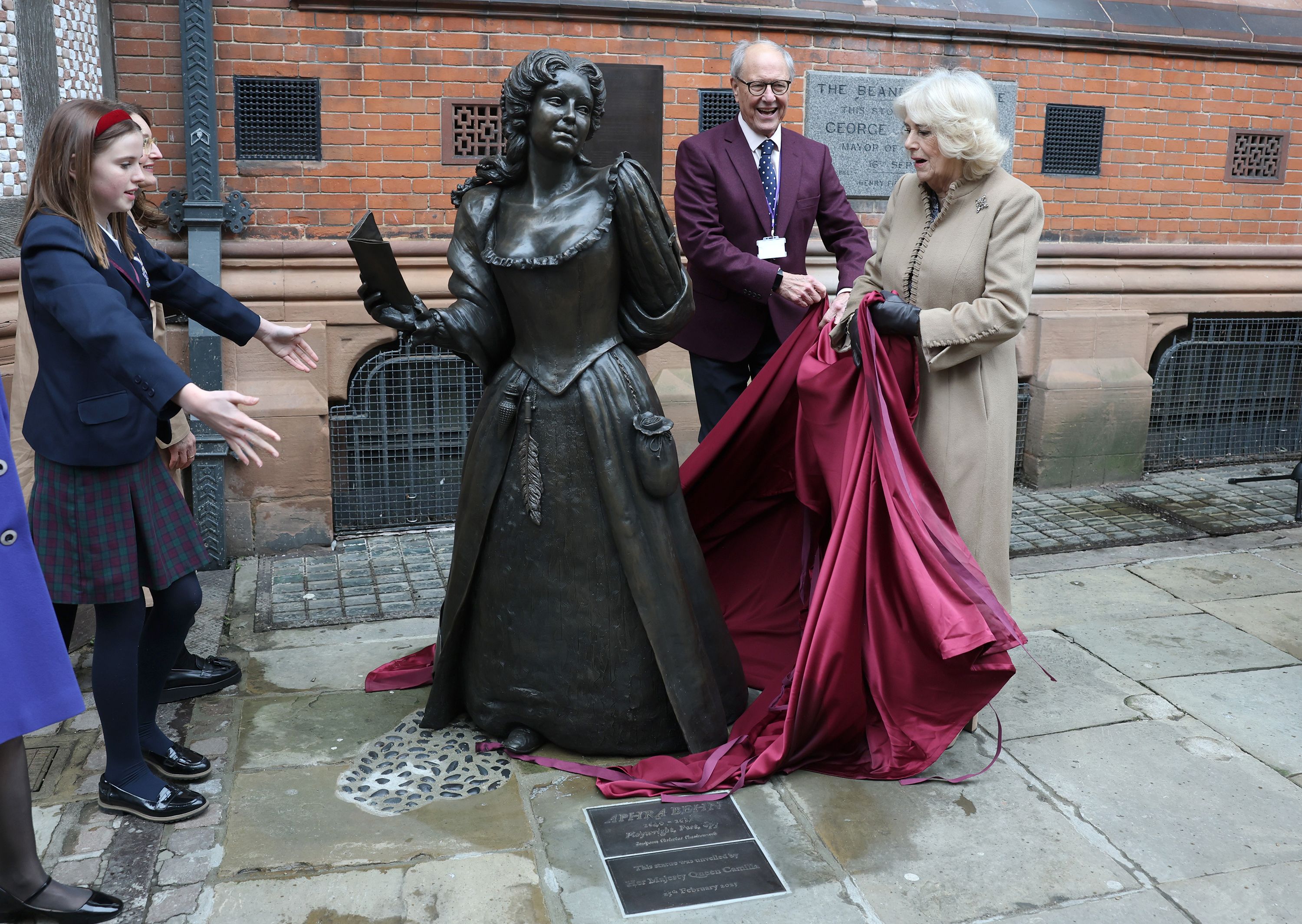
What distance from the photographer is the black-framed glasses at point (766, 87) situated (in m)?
5.03

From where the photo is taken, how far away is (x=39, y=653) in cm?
298

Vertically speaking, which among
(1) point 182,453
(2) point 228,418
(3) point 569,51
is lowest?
(1) point 182,453

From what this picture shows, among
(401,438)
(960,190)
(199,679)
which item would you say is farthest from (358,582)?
(960,190)

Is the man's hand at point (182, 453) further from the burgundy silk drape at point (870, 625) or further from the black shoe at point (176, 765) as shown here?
the burgundy silk drape at point (870, 625)

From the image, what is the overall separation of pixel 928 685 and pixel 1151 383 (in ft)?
15.0

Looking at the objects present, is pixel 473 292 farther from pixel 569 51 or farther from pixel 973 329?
pixel 569 51

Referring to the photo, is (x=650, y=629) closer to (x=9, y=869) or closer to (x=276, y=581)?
(x=9, y=869)

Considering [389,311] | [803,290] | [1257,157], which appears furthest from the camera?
[1257,157]

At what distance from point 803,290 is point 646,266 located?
1080 millimetres

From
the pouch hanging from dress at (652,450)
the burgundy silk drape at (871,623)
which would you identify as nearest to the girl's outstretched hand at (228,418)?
the pouch hanging from dress at (652,450)

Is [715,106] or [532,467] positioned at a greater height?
[715,106]

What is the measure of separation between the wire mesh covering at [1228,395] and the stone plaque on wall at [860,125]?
2.07m

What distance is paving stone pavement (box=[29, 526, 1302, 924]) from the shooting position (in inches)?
125

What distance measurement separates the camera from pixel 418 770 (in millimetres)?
3854
